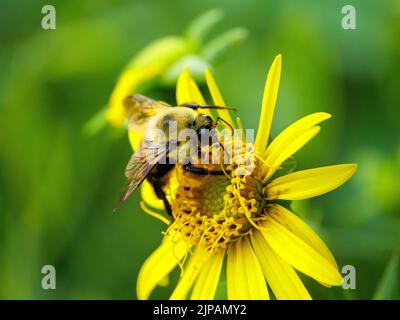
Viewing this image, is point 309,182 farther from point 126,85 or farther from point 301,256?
point 126,85

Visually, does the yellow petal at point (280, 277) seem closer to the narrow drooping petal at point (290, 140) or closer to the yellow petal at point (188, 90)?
the narrow drooping petal at point (290, 140)

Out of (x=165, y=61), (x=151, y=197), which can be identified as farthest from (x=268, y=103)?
(x=165, y=61)

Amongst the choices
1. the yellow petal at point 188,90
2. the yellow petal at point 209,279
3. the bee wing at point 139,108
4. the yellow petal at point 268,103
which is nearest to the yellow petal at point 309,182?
the yellow petal at point 268,103

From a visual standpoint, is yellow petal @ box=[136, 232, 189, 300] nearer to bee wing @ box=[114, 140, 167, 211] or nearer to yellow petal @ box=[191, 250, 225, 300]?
yellow petal @ box=[191, 250, 225, 300]

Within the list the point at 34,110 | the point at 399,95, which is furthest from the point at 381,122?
the point at 34,110

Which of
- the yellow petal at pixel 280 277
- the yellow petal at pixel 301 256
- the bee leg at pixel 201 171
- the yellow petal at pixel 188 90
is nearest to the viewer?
the yellow petal at pixel 301 256

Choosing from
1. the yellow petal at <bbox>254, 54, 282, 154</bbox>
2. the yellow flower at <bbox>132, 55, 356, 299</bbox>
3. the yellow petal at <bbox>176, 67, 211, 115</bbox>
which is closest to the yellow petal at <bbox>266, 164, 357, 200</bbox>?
the yellow flower at <bbox>132, 55, 356, 299</bbox>

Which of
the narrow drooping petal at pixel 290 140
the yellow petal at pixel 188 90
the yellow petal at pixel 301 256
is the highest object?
the yellow petal at pixel 188 90
